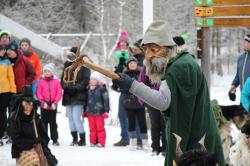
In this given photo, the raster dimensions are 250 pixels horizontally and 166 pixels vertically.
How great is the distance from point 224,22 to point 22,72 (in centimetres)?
337

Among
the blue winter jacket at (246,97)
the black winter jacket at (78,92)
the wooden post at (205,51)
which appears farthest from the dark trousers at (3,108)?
the blue winter jacket at (246,97)

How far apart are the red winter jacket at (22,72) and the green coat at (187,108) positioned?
5546 mm

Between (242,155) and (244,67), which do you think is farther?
(244,67)

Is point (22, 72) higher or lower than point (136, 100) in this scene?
higher

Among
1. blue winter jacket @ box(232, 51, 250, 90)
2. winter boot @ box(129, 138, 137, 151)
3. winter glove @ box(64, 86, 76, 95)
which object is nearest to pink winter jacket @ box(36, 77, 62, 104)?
winter glove @ box(64, 86, 76, 95)

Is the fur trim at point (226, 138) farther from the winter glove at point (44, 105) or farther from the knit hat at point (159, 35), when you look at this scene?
the knit hat at point (159, 35)

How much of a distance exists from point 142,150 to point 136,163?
3.36ft

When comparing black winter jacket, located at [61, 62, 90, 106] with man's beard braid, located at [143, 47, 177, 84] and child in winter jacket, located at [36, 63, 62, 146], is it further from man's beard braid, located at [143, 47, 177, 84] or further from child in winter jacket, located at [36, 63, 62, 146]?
man's beard braid, located at [143, 47, 177, 84]

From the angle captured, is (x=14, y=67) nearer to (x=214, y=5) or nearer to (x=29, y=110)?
(x=29, y=110)

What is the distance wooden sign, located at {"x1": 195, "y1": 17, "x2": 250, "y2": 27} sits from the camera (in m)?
8.08

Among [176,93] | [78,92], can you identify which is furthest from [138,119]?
[176,93]

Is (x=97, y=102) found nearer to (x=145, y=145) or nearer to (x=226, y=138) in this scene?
(x=145, y=145)

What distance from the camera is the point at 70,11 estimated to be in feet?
95.0

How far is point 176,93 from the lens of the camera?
9.98 feet
